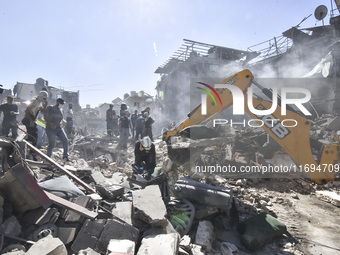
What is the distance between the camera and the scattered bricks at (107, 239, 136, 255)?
1981 mm

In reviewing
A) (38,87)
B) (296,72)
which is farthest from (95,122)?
(296,72)

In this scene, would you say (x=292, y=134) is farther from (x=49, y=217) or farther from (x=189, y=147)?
(x=49, y=217)

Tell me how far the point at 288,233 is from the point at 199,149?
2.27m

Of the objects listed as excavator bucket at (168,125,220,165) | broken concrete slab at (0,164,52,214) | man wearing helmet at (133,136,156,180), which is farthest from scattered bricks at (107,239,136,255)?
man wearing helmet at (133,136,156,180)

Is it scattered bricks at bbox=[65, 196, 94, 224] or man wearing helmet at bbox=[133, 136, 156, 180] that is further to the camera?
man wearing helmet at bbox=[133, 136, 156, 180]

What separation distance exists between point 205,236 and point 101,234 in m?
1.45

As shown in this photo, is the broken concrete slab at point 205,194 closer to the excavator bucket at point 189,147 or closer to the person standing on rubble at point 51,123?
the excavator bucket at point 189,147

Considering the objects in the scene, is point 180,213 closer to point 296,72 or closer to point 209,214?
point 209,214

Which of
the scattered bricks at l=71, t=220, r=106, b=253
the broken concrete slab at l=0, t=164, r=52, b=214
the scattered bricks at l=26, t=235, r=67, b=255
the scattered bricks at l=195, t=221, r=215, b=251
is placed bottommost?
the scattered bricks at l=195, t=221, r=215, b=251

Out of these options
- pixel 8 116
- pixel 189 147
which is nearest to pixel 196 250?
pixel 189 147

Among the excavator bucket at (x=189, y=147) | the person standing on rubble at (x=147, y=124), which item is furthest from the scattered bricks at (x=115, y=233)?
the person standing on rubble at (x=147, y=124)

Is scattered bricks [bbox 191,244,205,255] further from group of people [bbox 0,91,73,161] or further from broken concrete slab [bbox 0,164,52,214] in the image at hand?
group of people [bbox 0,91,73,161]

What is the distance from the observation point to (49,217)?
7.93ft

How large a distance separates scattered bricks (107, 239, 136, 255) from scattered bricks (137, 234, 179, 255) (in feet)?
0.30
